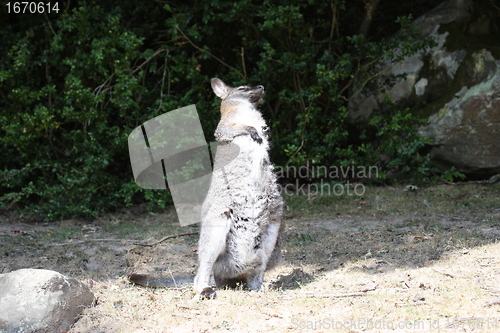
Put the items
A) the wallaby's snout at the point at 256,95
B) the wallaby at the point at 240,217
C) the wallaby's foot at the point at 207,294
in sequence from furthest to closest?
the wallaby's snout at the point at 256,95 < the wallaby at the point at 240,217 < the wallaby's foot at the point at 207,294

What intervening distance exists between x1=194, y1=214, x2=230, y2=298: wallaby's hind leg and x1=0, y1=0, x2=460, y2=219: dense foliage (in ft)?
14.4

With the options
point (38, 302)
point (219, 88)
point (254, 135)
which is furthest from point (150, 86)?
point (38, 302)

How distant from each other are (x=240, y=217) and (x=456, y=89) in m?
6.44

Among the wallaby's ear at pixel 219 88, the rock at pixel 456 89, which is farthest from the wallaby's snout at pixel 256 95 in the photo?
the rock at pixel 456 89

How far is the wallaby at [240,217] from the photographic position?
15.9 ft

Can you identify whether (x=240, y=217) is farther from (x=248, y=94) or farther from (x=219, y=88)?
(x=219, y=88)

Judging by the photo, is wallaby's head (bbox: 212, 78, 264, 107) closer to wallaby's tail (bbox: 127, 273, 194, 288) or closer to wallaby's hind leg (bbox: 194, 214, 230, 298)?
wallaby's hind leg (bbox: 194, 214, 230, 298)

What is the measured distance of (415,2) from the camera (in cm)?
1111

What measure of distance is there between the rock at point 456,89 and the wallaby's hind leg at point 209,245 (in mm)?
6004

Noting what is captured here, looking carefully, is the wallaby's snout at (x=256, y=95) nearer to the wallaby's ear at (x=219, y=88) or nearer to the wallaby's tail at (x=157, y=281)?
the wallaby's ear at (x=219, y=88)

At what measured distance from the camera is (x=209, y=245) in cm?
481

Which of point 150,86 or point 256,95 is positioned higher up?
point 150,86

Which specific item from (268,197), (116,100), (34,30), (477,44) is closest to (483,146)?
→ (477,44)

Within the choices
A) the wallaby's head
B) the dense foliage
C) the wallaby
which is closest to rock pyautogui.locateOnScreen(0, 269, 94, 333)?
the wallaby
